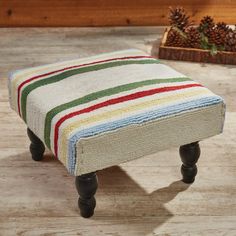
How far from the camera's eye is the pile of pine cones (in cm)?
276

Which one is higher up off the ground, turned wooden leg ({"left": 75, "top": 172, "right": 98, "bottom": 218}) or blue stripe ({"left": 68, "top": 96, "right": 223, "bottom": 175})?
blue stripe ({"left": 68, "top": 96, "right": 223, "bottom": 175})

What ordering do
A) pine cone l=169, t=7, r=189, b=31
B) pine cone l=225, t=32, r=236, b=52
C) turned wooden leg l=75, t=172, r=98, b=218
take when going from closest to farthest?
turned wooden leg l=75, t=172, r=98, b=218 → pine cone l=225, t=32, r=236, b=52 → pine cone l=169, t=7, r=189, b=31

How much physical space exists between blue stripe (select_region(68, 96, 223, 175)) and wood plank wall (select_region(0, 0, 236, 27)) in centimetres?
179

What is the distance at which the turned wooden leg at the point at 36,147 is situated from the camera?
1.89 meters

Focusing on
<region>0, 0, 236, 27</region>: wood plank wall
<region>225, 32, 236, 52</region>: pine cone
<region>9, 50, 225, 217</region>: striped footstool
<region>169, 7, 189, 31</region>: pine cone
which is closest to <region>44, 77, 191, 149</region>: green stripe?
<region>9, 50, 225, 217</region>: striped footstool

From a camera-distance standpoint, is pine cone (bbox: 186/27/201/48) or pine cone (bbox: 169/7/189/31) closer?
pine cone (bbox: 186/27/201/48)

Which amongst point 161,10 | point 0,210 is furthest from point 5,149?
point 161,10

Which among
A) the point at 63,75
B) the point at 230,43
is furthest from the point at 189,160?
the point at 230,43

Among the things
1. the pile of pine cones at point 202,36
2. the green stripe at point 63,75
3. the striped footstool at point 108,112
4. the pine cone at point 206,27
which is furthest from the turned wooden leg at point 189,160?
the pine cone at point 206,27

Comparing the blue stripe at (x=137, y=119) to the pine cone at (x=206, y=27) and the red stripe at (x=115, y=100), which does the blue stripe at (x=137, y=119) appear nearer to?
the red stripe at (x=115, y=100)

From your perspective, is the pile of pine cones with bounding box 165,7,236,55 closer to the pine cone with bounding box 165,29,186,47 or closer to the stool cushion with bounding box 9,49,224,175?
the pine cone with bounding box 165,29,186,47

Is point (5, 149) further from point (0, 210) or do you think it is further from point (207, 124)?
point (207, 124)

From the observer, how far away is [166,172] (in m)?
1.90

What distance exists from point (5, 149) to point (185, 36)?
122 cm
